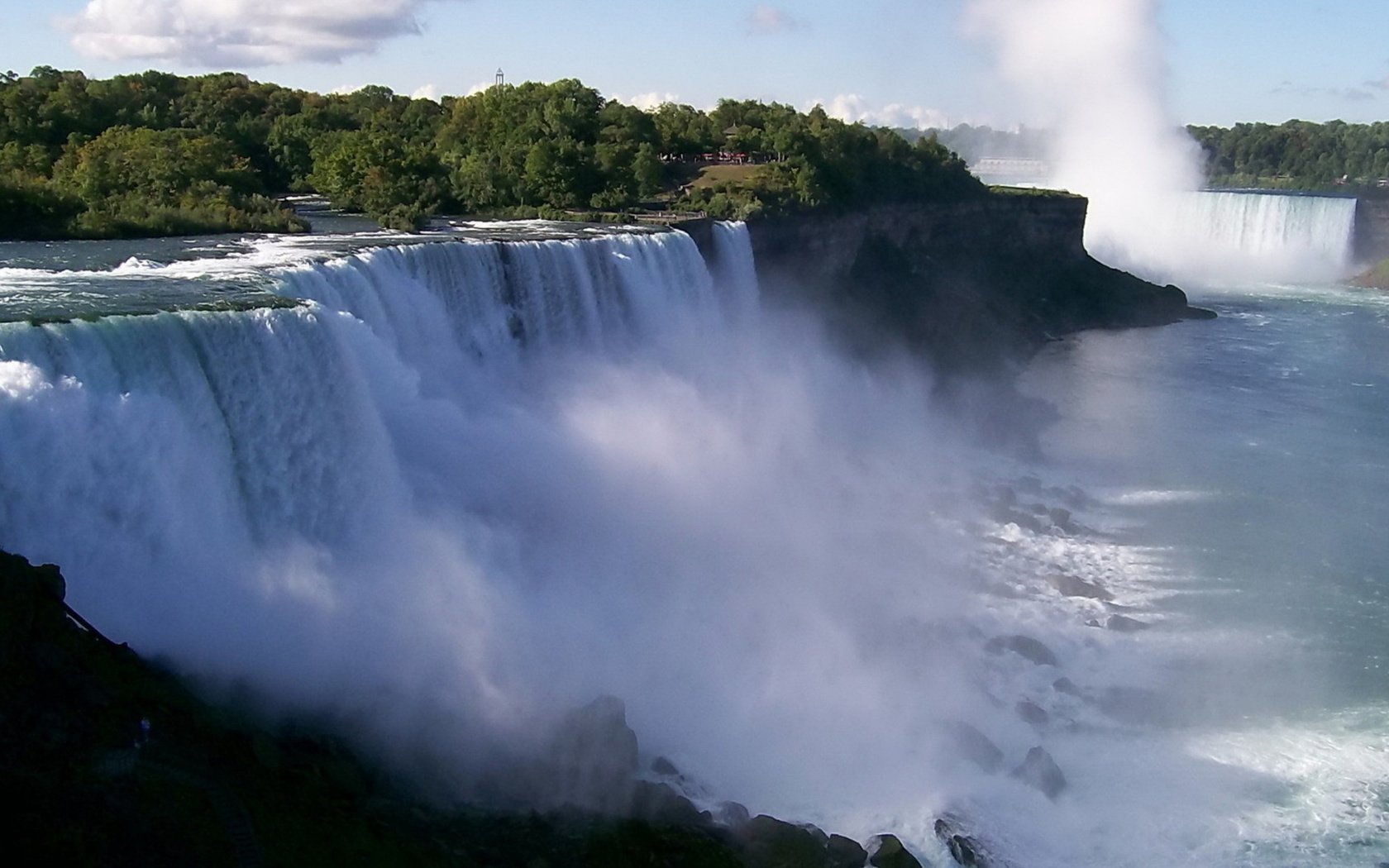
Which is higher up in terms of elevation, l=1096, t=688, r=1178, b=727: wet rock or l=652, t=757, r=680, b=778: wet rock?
l=652, t=757, r=680, b=778: wet rock

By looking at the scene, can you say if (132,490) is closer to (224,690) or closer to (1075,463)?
(224,690)

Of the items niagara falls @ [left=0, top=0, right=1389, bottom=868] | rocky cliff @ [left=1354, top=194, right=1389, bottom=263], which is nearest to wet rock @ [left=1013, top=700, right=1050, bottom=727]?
niagara falls @ [left=0, top=0, right=1389, bottom=868]

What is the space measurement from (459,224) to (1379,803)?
67.7ft

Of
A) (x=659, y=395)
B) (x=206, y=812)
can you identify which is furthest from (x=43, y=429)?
(x=659, y=395)

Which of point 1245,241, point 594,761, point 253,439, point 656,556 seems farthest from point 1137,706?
point 1245,241

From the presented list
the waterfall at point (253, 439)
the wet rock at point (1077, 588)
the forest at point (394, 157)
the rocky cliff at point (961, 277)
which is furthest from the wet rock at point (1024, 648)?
the rocky cliff at point (961, 277)

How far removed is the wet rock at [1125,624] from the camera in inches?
656

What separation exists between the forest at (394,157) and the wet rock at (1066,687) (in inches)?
636

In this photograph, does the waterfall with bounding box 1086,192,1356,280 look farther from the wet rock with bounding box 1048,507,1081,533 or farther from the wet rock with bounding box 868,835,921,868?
the wet rock with bounding box 868,835,921,868

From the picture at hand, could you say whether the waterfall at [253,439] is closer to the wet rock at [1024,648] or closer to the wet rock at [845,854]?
the wet rock at [845,854]

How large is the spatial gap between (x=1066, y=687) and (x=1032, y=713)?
0.97 metres

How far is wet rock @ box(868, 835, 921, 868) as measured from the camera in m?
11.0

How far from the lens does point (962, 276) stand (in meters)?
41.8

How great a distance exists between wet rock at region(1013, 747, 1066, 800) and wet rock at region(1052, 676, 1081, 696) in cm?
204
